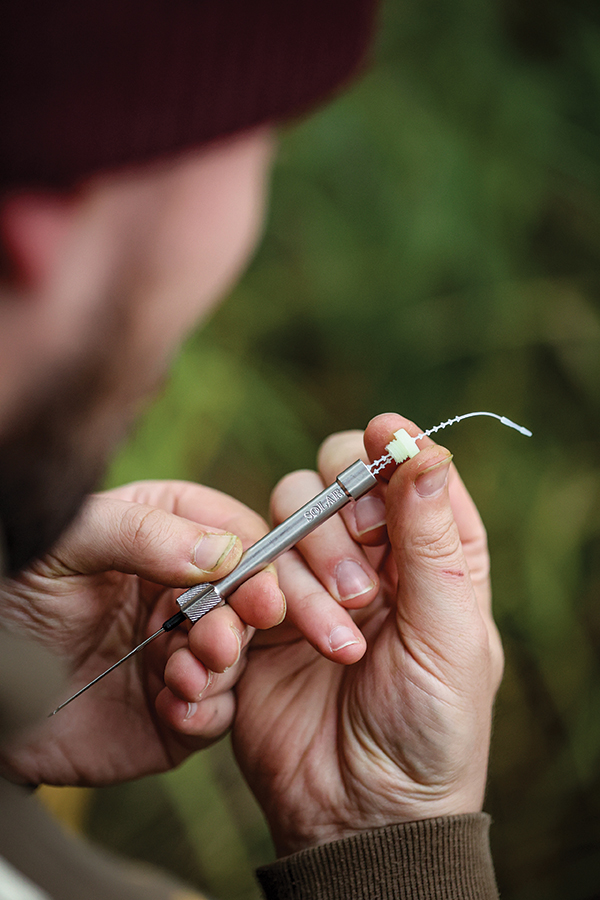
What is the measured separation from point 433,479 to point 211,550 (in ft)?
0.70

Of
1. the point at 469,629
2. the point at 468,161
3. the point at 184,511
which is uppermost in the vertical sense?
the point at 468,161

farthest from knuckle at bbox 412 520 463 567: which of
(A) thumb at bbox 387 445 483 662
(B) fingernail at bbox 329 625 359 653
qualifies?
(B) fingernail at bbox 329 625 359 653

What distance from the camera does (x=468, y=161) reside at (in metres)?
1.52

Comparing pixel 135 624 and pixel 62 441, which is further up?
pixel 62 441

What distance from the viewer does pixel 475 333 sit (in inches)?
57.7

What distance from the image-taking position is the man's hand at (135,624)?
635 mm

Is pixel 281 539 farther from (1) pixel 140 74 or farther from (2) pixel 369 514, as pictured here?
(1) pixel 140 74

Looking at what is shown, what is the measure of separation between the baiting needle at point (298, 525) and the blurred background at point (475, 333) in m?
0.69

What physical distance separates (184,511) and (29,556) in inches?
8.0

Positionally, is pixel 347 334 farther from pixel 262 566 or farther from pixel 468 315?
pixel 262 566

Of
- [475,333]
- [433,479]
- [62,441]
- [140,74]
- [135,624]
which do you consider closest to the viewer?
[140,74]

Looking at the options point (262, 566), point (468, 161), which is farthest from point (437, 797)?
point (468, 161)

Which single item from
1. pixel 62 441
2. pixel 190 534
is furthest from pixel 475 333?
pixel 62 441

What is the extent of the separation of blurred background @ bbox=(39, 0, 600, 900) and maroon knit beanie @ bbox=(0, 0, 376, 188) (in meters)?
1.00
